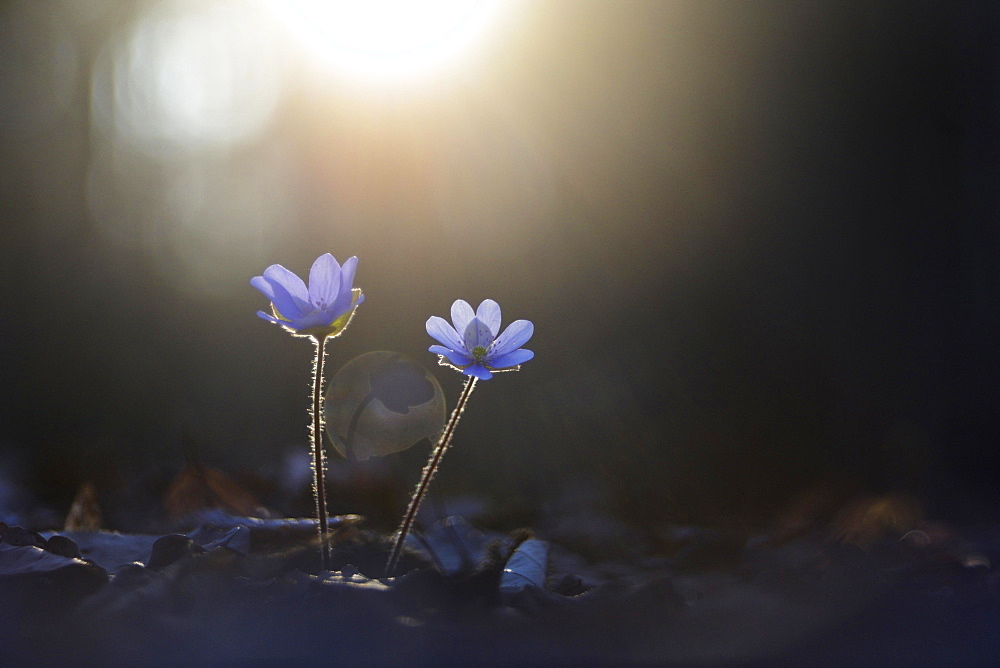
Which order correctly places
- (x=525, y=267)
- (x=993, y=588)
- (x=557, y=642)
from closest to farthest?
(x=557, y=642) → (x=993, y=588) → (x=525, y=267)

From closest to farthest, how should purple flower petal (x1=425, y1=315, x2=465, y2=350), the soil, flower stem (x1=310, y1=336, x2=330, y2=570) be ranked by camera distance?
the soil
flower stem (x1=310, y1=336, x2=330, y2=570)
purple flower petal (x1=425, y1=315, x2=465, y2=350)

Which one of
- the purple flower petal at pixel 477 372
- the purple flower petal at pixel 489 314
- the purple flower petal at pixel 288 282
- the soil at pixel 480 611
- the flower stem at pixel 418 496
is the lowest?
the soil at pixel 480 611

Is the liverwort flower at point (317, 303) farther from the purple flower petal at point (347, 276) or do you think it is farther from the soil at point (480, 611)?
the soil at point (480, 611)

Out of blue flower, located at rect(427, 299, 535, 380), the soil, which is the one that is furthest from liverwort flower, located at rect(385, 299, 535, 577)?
the soil

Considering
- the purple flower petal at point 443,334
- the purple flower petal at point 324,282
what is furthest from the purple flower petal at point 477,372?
the purple flower petal at point 324,282

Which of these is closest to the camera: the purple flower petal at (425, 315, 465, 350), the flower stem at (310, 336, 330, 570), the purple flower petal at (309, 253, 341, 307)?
the flower stem at (310, 336, 330, 570)

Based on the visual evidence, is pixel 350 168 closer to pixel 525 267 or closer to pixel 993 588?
pixel 525 267

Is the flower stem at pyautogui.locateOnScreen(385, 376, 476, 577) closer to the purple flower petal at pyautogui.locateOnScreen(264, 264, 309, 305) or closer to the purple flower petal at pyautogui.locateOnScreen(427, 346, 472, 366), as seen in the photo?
the purple flower petal at pyautogui.locateOnScreen(427, 346, 472, 366)

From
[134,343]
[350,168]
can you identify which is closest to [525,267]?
[350,168]
